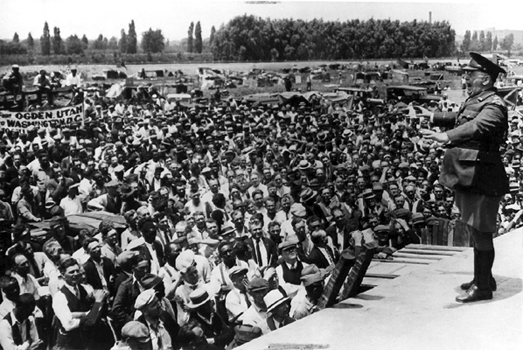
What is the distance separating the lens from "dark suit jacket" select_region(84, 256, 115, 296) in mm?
4660

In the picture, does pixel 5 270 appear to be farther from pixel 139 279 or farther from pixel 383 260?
pixel 383 260

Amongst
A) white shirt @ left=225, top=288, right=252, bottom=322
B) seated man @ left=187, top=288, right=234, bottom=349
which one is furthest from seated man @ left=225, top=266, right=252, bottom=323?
seated man @ left=187, top=288, right=234, bottom=349

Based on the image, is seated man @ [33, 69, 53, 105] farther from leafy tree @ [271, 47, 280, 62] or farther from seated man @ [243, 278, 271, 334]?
seated man @ [243, 278, 271, 334]

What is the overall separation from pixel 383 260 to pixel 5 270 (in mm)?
3399

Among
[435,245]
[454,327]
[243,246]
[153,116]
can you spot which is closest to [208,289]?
[243,246]

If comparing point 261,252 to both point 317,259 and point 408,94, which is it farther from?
point 408,94

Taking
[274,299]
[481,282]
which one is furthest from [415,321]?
[274,299]

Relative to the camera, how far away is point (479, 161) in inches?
192

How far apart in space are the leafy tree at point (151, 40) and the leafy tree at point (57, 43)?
1.94 ft

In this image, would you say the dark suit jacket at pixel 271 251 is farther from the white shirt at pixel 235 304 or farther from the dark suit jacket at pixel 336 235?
the dark suit jacket at pixel 336 235

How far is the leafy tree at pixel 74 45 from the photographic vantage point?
4.81 metres

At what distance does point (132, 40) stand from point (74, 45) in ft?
1.37

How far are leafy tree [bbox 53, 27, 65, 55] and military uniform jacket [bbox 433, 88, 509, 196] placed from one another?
2804 millimetres

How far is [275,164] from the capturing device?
5.68 meters
